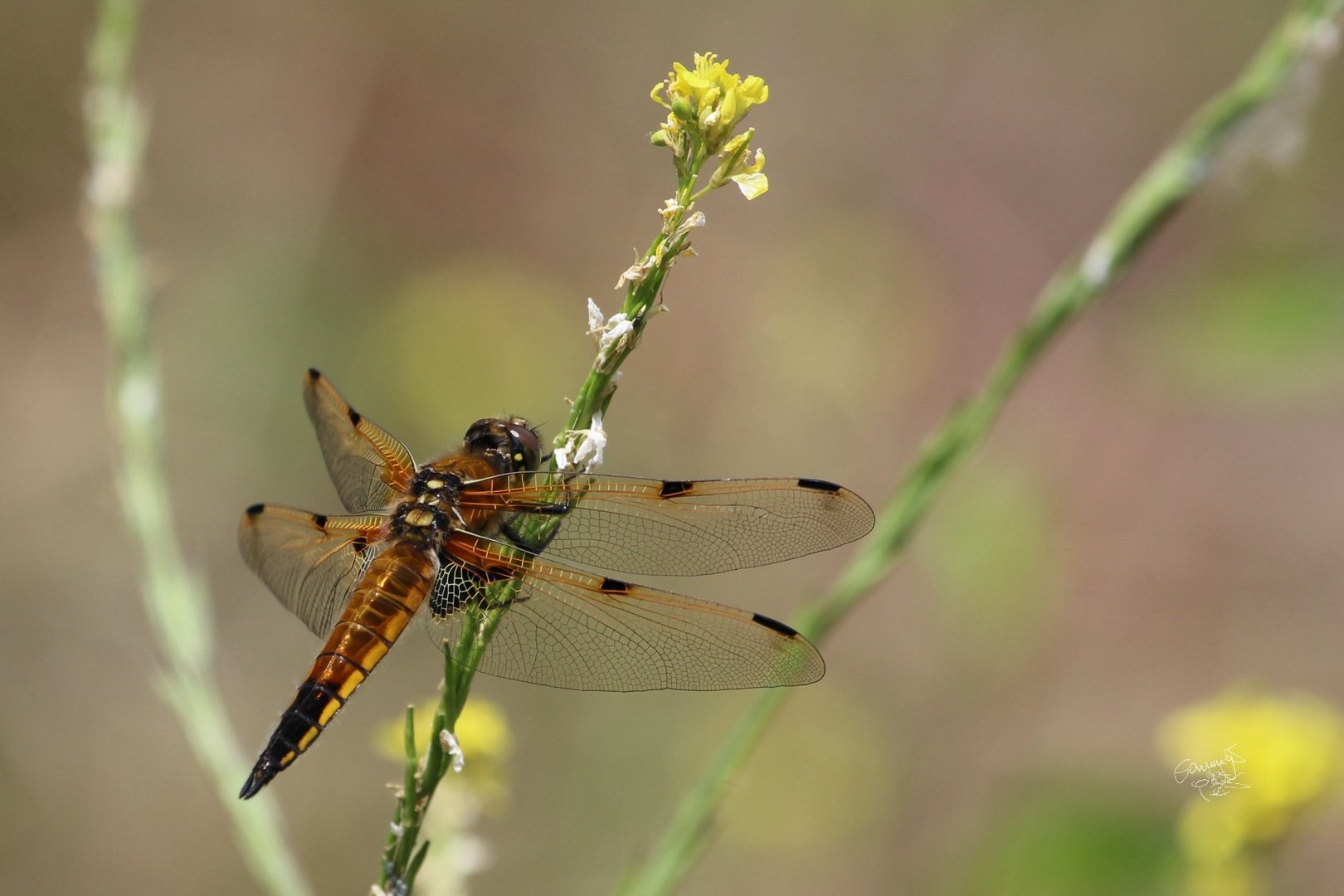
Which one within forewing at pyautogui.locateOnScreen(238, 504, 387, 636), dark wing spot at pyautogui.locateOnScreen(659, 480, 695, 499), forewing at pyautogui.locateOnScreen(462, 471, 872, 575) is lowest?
forewing at pyautogui.locateOnScreen(238, 504, 387, 636)

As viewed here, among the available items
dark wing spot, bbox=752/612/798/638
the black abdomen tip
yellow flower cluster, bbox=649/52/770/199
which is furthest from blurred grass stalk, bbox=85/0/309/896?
yellow flower cluster, bbox=649/52/770/199

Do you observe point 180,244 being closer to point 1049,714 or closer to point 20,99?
point 20,99

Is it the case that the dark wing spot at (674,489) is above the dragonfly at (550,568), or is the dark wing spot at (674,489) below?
above

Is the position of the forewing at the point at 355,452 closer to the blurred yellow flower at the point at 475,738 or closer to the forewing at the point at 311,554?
the forewing at the point at 311,554

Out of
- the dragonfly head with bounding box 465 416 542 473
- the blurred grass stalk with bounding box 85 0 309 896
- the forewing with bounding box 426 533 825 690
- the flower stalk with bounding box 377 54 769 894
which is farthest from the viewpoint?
the dragonfly head with bounding box 465 416 542 473

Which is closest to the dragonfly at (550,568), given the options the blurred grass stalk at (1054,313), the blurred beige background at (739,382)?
the blurred grass stalk at (1054,313)

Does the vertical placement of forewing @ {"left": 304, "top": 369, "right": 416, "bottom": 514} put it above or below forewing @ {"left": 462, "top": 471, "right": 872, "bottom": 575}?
above

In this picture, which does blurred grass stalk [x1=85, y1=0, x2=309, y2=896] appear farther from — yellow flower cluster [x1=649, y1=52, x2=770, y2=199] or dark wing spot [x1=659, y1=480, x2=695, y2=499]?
yellow flower cluster [x1=649, y1=52, x2=770, y2=199]
